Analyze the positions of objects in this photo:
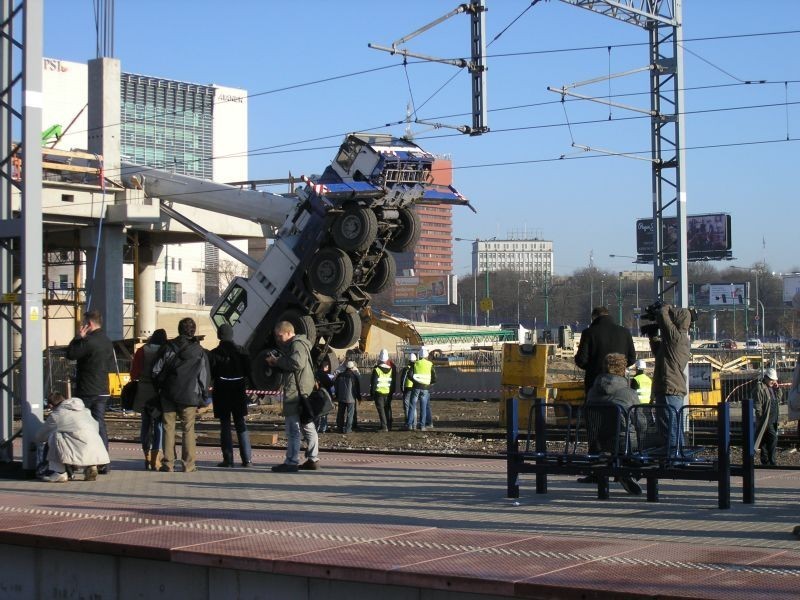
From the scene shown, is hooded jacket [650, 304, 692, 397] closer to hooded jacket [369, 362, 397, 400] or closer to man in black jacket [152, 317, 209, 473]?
man in black jacket [152, 317, 209, 473]

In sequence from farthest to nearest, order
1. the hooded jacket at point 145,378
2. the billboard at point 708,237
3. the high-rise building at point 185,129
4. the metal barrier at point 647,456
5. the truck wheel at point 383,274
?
the high-rise building at point 185,129 < the billboard at point 708,237 < the truck wheel at point 383,274 < the hooded jacket at point 145,378 < the metal barrier at point 647,456

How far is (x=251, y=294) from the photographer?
105ft

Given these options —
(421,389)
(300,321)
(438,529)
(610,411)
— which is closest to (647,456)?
(610,411)

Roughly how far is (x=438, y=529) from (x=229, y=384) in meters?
5.82

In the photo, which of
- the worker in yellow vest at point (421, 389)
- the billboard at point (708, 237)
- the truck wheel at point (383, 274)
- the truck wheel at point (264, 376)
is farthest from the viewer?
the billboard at point (708, 237)

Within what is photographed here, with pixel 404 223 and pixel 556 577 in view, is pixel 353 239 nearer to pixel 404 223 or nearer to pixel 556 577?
pixel 404 223

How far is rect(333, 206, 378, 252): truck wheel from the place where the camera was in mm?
29656

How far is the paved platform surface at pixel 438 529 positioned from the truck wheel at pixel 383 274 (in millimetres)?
18998

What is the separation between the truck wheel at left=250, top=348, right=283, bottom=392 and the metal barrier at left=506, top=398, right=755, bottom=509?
74.0 feet

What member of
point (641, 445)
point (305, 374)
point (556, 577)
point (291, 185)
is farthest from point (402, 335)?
point (556, 577)

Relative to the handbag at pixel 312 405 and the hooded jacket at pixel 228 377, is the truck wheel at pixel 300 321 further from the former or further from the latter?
the handbag at pixel 312 405

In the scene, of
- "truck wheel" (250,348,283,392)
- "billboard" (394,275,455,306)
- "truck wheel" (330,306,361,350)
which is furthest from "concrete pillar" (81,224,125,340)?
"billboard" (394,275,455,306)

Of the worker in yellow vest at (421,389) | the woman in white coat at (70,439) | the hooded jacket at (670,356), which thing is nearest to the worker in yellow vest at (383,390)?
the worker in yellow vest at (421,389)

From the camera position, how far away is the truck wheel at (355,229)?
29.7 metres
